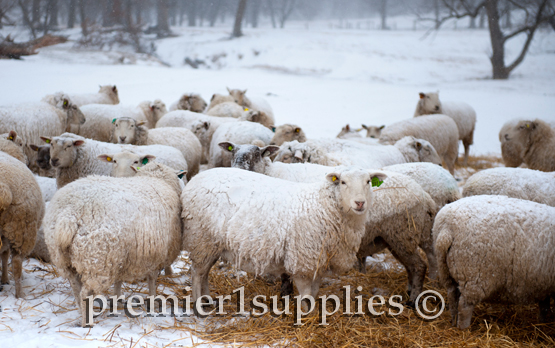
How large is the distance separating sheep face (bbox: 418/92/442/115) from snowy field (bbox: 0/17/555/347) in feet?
9.92

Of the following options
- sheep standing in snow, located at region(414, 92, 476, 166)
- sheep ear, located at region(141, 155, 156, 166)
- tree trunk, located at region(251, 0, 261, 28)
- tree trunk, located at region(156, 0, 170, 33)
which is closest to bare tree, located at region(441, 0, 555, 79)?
tree trunk, located at region(251, 0, 261, 28)

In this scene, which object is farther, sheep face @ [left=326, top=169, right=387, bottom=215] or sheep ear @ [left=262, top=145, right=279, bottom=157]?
sheep ear @ [left=262, top=145, right=279, bottom=157]

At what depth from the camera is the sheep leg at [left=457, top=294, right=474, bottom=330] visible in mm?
3658

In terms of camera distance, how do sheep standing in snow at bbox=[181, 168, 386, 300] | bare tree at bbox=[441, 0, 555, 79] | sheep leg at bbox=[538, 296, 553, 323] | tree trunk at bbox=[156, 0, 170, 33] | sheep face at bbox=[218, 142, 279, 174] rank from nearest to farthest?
1. sheep standing in snow at bbox=[181, 168, 386, 300]
2. sheep leg at bbox=[538, 296, 553, 323]
3. sheep face at bbox=[218, 142, 279, 174]
4. bare tree at bbox=[441, 0, 555, 79]
5. tree trunk at bbox=[156, 0, 170, 33]

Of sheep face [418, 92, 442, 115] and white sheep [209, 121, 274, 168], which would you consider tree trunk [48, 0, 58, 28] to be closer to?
white sheep [209, 121, 274, 168]

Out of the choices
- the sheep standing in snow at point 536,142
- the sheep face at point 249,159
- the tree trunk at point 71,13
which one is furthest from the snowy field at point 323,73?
the sheep face at point 249,159

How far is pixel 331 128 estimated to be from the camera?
14.1 m

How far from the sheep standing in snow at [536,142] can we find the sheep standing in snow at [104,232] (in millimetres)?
6661

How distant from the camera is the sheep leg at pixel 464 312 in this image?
3658 millimetres

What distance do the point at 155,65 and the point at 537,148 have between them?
14786mm

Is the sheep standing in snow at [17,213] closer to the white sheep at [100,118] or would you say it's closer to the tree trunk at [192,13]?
the white sheep at [100,118]

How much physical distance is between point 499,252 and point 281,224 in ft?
5.84

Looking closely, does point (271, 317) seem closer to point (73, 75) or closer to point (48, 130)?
point (48, 130)

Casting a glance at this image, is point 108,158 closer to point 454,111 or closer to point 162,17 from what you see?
point 454,111
